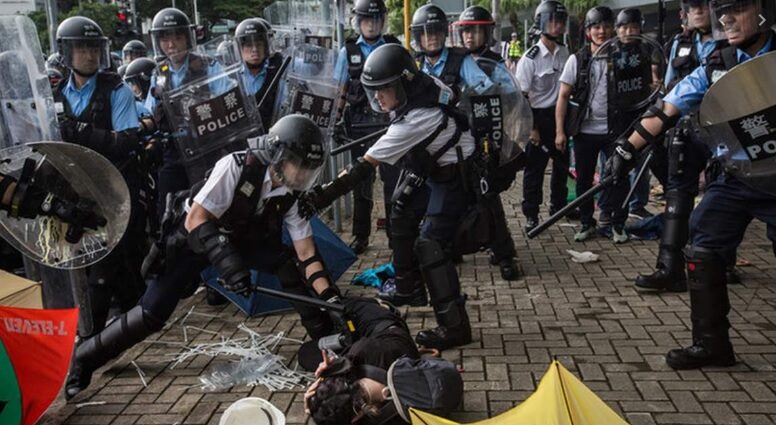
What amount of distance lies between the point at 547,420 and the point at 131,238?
3404mm

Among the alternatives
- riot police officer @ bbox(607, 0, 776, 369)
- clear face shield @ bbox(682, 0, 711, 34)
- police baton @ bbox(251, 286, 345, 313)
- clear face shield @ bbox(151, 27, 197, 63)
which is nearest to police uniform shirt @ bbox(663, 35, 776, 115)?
riot police officer @ bbox(607, 0, 776, 369)

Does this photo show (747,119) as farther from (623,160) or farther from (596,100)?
(596,100)

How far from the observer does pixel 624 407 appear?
361 centimetres

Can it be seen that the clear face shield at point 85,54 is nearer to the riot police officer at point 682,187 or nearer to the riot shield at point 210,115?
the riot shield at point 210,115

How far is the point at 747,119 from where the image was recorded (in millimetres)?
3477

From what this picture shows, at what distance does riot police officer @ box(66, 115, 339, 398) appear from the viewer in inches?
150

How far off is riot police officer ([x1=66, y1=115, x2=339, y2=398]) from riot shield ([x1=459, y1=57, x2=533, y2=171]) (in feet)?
5.94

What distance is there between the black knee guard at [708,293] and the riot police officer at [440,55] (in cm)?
242

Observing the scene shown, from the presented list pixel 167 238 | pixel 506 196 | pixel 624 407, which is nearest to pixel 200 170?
pixel 167 238

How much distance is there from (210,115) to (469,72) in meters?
2.03

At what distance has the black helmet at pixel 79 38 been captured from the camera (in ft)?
16.1

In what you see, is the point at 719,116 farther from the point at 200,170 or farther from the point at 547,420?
the point at 200,170

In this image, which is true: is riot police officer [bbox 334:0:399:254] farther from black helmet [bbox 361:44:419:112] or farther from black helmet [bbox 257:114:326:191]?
black helmet [bbox 257:114:326:191]

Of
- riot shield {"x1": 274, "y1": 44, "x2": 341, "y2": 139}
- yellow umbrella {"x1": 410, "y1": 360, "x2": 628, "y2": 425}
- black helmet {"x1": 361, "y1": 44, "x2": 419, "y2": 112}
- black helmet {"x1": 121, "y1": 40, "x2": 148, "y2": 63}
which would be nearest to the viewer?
yellow umbrella {"x1": 410, "y1": 360, "x2": 628, "y2": 425}
